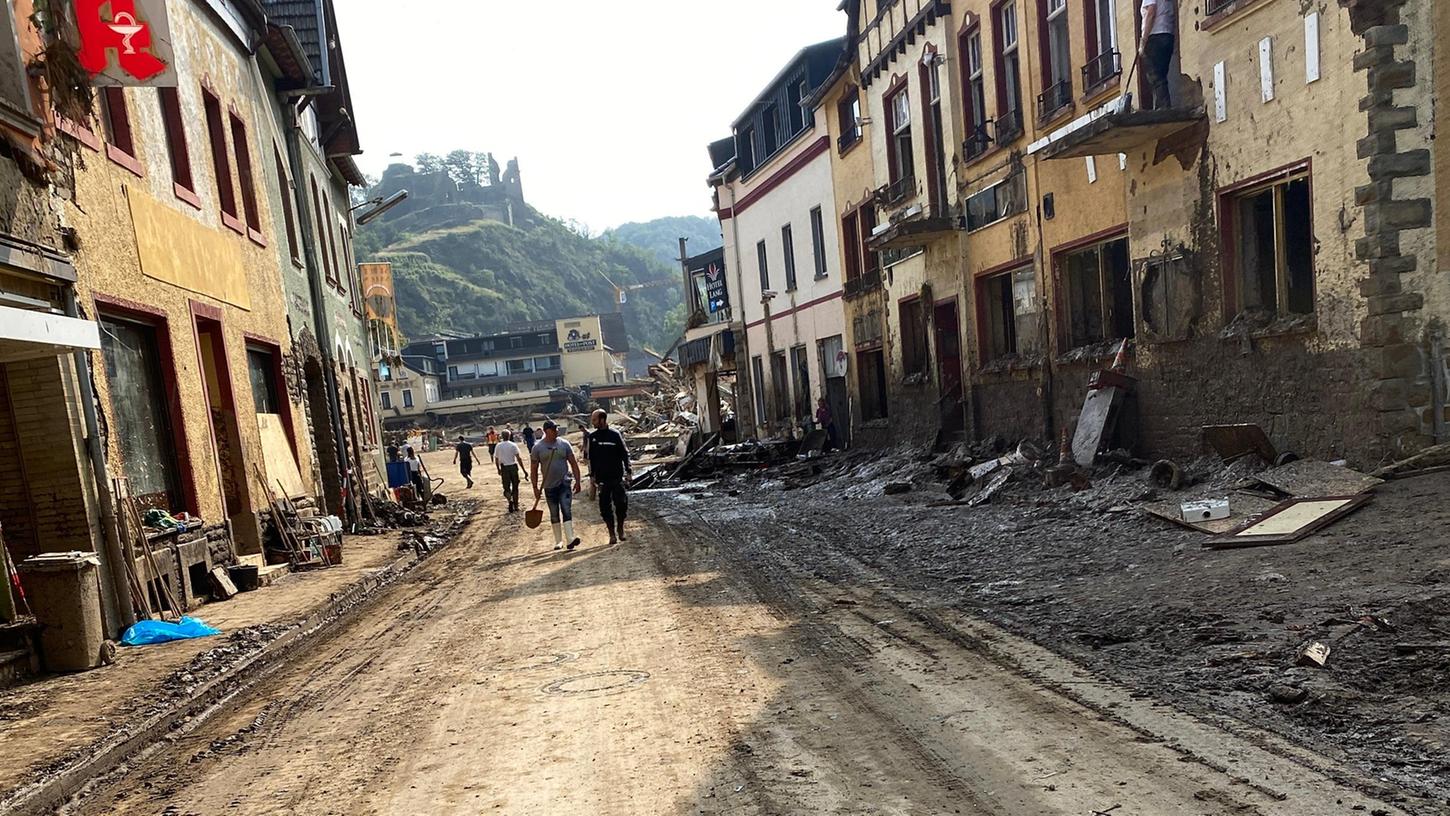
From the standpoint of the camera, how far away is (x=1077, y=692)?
15.7 ft

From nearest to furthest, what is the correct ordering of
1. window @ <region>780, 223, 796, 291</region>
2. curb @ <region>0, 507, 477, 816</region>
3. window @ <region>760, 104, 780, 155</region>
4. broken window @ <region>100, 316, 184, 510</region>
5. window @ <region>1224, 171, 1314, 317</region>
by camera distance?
curb @ <region>0, 507, 477, 816</region> < broken window @ <region>100, 316, 184, 510</region> < window @ <region>1224, 171, 1314, 317</region> < window @ <region>780, 223, 796, 291</region> < window @ <region>760, 104, 780, 155</region>

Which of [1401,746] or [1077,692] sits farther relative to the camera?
[1077,692]

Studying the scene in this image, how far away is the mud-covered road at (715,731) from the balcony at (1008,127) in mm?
9242

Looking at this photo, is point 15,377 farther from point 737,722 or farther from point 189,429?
point 737,722

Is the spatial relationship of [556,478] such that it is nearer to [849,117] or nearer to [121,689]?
[121,689]

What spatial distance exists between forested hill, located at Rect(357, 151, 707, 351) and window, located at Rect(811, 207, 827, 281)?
74.3 metres

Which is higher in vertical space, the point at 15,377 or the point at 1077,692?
the point at 15,377

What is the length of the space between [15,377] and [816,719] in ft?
24.4

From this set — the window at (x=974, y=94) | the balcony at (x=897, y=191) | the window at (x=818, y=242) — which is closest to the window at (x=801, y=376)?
the window at (x=818, y=242)

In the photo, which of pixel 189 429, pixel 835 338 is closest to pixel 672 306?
pixel 835 338

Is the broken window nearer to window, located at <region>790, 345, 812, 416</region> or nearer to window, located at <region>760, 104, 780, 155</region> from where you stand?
window, located at <region>790, 345, 812, 416</region>

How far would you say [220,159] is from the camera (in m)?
13.3

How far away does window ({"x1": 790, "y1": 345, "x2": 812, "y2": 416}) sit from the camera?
2592 cm

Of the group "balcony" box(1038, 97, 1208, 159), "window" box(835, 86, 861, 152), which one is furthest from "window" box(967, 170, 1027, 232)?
"window" box(835, 86, 861, 152)
